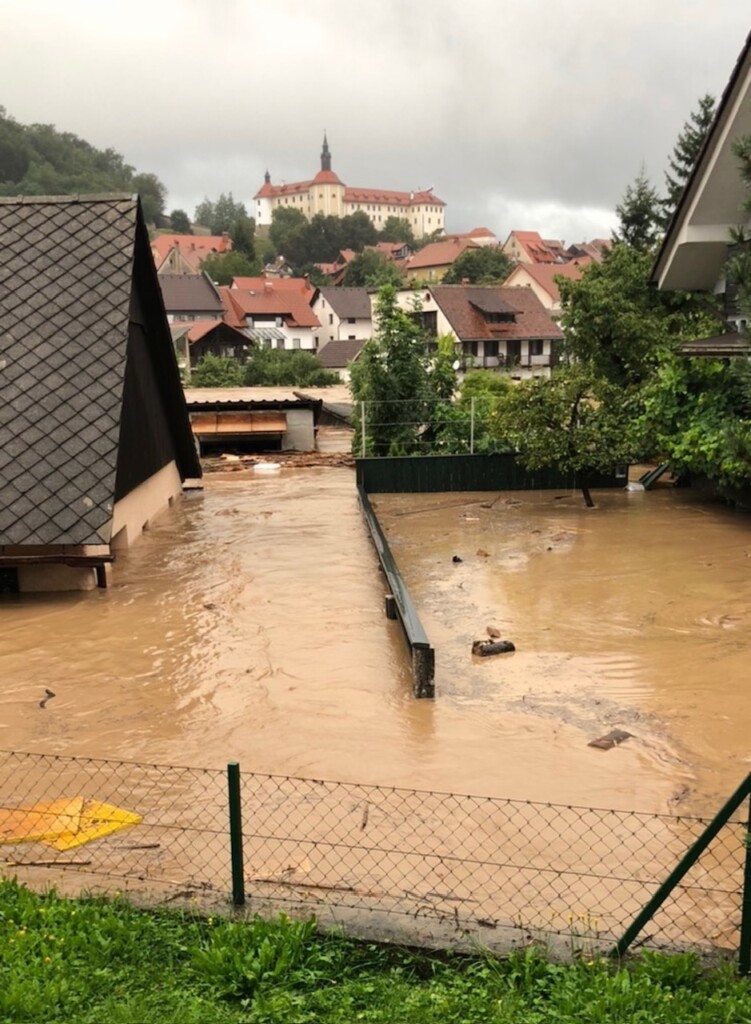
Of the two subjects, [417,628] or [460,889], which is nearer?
[460,889]

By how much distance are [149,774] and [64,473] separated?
542 cm

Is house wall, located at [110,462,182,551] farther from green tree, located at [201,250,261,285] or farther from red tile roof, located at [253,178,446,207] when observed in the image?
red tile roof, located at [253,178,446,207]

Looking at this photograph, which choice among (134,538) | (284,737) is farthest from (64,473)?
(284,737)

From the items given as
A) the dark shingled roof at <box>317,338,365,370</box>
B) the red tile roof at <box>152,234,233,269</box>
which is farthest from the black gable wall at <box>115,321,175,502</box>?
the red tile roof at <box>152,234,233,269</box>

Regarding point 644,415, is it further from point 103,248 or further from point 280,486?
point 103,248

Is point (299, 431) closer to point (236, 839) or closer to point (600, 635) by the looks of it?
point (600, 635)

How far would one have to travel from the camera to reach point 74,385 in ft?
41.2

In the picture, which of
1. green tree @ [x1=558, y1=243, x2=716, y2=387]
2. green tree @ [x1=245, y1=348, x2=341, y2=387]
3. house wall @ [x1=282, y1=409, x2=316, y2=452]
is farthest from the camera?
green tree @ [x1=245, y1=348, x2=341, y2=387]

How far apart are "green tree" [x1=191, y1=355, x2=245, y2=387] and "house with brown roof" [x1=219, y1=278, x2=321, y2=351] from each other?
21789 millimetres

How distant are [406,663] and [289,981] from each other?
5747mm

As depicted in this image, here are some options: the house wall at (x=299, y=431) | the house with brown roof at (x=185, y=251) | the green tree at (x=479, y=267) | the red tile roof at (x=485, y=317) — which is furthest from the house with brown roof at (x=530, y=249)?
the house wall at (x=299, y=431)

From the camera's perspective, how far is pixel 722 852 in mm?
6305

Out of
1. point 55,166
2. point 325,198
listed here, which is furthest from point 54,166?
point 325,198

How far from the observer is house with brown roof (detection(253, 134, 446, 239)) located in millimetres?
182000
